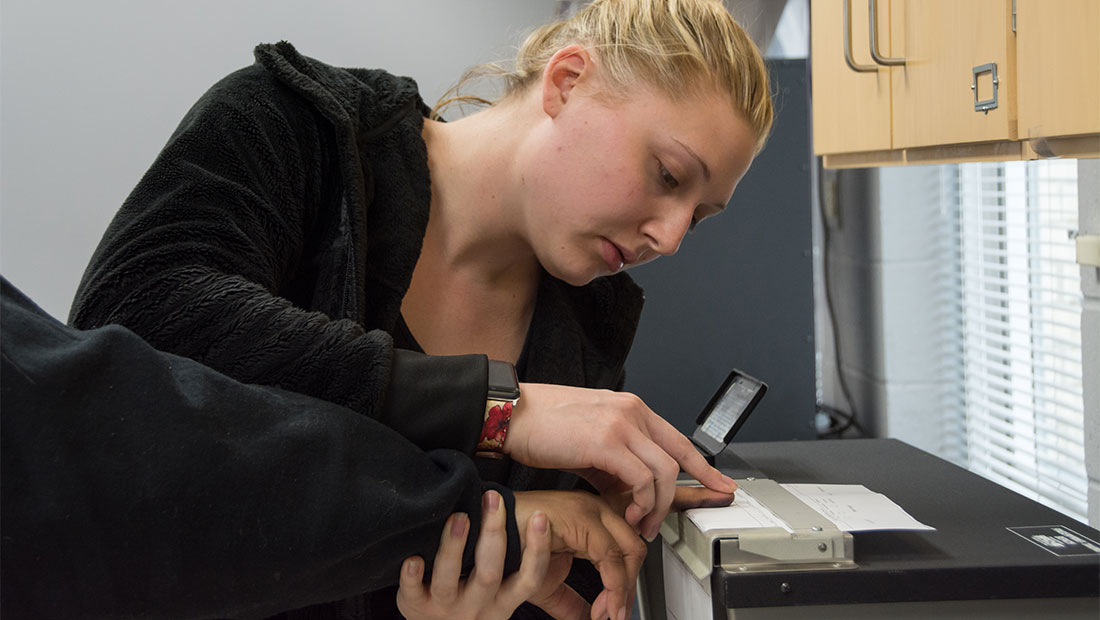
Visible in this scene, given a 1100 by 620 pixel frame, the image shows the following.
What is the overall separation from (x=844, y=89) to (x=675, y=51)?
0.44m

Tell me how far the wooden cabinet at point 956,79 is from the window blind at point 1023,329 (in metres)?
0.50

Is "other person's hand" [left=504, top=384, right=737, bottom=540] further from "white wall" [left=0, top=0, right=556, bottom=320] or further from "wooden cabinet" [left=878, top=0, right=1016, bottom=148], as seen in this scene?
"white wall" [left=0, top=0, right=556, bottom=320]

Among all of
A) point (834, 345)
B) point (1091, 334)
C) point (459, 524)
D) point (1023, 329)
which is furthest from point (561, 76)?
point (834, 345)

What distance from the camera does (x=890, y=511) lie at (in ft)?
2.51

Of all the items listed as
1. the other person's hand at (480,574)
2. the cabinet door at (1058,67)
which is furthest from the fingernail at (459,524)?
the cabinet door at (1058,67)

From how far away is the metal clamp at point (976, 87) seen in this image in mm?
823

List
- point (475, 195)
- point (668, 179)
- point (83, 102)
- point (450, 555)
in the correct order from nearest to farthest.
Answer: point (450, 555)
point (668, 179)
point (475, 195)
point (83, 102)

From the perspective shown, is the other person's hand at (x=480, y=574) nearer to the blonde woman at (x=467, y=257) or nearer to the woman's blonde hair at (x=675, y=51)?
the blonde woman at (x=467, y=257)

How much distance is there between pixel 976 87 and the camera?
34.2 inches

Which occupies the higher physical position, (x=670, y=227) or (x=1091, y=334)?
(x=670, y=227)

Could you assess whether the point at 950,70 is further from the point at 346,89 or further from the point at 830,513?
the point at 346,89

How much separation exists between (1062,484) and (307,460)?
1.40 meters

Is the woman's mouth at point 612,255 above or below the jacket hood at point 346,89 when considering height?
below

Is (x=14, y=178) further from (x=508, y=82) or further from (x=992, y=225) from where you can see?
(x=992, y=225)
